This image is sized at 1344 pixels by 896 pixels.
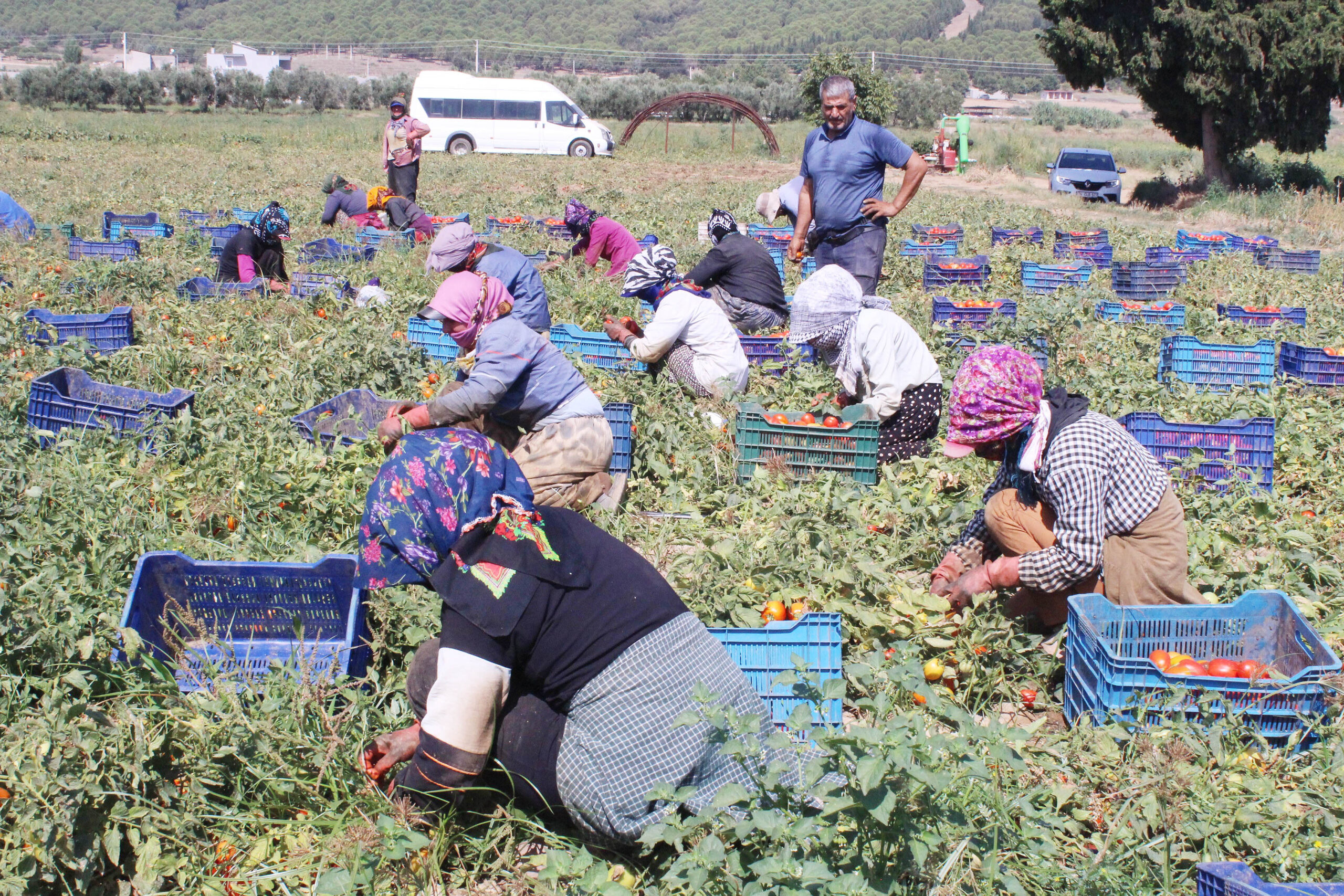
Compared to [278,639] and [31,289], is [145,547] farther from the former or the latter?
[31,289]

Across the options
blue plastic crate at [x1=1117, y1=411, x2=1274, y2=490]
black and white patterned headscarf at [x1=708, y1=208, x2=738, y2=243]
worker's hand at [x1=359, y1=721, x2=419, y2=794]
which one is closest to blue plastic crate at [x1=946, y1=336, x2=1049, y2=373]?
blue plastic crate at [x1=1117, y1=411, x2=1274, y2=490]

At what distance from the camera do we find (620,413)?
15.9ft

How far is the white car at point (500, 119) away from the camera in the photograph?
29.1 m

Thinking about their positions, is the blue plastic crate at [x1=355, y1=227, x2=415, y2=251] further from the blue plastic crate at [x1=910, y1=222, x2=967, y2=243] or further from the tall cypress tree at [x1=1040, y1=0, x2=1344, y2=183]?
the tall cypress tree at [x1=1040, y1=0, x2=1344, y2=183]

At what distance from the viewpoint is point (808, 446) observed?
4.67 meters

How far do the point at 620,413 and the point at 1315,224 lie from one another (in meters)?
16.0

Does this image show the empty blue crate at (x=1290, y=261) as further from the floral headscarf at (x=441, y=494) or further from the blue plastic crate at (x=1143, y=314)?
the floral headscarf at (x=441, y=494)

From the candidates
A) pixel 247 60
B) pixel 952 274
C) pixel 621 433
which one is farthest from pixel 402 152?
pixel 247 60

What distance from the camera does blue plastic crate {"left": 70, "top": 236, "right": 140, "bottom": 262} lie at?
852 cm

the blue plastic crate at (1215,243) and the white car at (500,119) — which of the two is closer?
the blue plastic crate at (1215,243)

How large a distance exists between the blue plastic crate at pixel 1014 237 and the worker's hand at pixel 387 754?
34.7ft

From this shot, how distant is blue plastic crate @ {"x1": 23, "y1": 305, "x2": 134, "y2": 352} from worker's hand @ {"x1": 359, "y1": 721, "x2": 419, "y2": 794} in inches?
173

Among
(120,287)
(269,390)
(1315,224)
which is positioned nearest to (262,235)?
(120,287)

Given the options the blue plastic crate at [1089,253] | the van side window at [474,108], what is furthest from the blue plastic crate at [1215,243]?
the van side window at [474,108]
